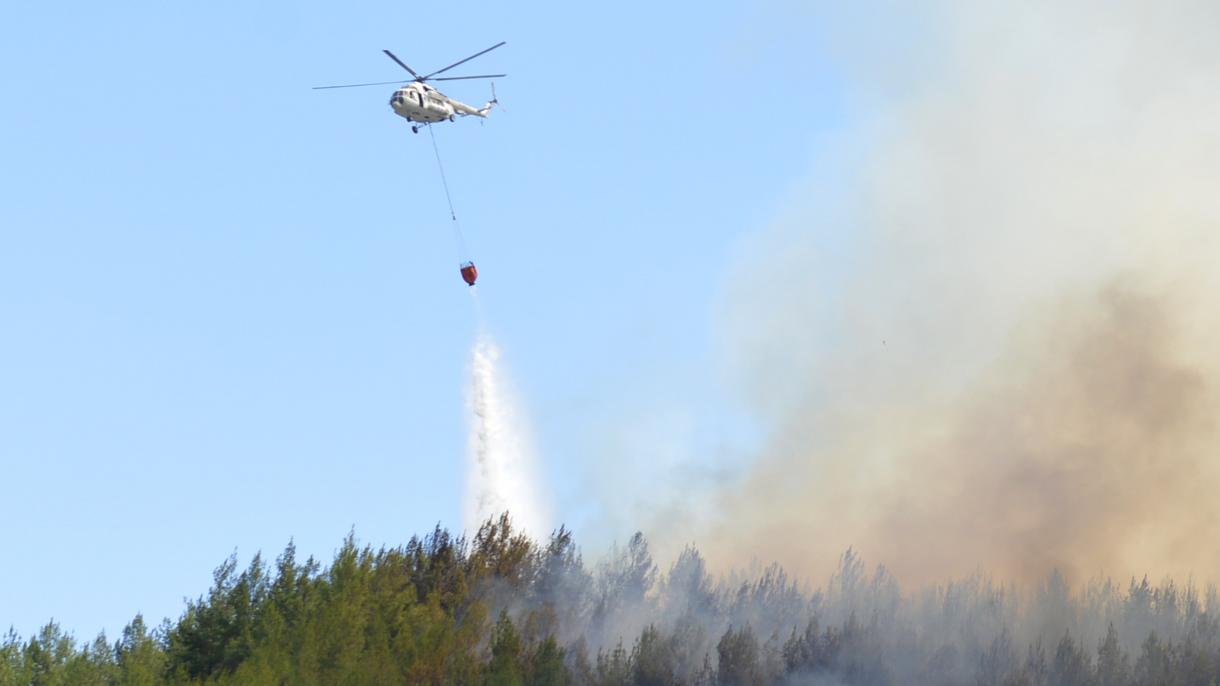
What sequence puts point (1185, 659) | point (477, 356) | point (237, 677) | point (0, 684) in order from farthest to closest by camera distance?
1. point (477, 356)
2. point (1185, 659)
3. point (0, 684)
4. point (237, 677)

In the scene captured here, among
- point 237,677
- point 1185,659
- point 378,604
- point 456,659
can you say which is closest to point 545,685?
point 456,659

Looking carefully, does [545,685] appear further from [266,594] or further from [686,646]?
[686,646]

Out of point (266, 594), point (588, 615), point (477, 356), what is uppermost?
point (477, 356)

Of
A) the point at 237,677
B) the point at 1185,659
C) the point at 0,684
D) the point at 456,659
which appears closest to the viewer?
the point at 237,677

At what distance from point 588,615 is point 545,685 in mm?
27570

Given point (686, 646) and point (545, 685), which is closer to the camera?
point (545, 685)

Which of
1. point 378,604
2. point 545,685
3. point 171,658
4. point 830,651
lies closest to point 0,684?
point 171,658

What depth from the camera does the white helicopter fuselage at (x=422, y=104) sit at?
89.1 metres

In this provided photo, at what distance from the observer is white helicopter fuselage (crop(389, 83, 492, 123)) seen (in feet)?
292

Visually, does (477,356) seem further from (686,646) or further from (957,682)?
(957,682)

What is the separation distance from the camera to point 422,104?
295ft

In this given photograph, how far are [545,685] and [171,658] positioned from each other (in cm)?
1851

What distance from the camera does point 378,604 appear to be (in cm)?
9306

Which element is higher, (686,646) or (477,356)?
(477,356)
